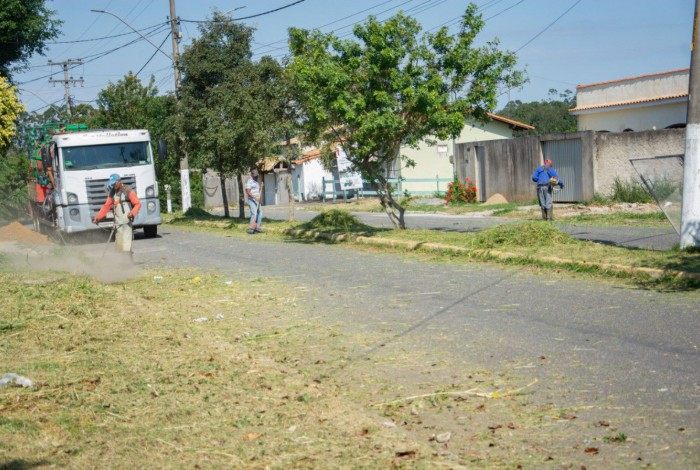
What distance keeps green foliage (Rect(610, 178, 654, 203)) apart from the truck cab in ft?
49.4

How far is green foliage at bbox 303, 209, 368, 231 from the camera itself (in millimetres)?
23270

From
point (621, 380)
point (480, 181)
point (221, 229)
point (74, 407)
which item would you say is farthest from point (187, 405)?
point (480, 181)

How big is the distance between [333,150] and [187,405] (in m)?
16.2

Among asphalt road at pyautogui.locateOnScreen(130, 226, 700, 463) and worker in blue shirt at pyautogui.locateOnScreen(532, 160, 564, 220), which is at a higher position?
worker in blue shirt at pyautogui.locateOnScreen(532, 160, 564, 220)

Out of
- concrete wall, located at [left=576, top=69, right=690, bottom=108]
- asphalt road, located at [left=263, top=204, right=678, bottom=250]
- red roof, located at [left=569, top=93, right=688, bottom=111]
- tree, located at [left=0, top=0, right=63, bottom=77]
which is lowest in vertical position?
asphalt road, located at [left=263, top=204, right=678, bottom=250]

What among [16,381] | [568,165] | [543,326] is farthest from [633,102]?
[16,381]

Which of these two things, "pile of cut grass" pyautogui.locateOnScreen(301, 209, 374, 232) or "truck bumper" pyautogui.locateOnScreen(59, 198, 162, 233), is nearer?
"pile of cut grass" pyautogui.locateOnScreen(301, 209, 374, 232)

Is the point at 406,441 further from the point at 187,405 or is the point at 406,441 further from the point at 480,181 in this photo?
the point at 480,181

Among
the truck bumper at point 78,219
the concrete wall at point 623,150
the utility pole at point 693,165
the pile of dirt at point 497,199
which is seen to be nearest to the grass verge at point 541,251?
the utility pole at point 693,165

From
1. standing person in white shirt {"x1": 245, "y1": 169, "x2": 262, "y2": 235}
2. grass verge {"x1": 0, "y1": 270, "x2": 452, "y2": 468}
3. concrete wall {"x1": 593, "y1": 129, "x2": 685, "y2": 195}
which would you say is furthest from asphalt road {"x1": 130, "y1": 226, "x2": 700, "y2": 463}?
concrete wall {"x1": 593, "y1": 129, "x2": 685, "y2": 195}

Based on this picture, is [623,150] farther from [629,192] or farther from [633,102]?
[633,102]

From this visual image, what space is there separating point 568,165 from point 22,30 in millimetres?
24343

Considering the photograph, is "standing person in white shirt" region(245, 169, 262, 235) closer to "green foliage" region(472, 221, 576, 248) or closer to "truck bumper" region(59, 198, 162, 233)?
"truck bumper" region(59, 198, 162, 233)

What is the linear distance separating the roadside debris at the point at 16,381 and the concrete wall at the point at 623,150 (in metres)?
24.4
